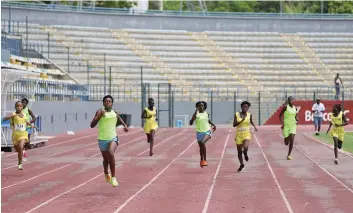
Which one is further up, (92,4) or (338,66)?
(92,4)

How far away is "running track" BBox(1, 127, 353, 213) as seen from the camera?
13.4 metres

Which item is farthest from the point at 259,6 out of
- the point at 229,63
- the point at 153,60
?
the point at 153,60

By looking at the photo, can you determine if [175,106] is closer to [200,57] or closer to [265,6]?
[200,57]

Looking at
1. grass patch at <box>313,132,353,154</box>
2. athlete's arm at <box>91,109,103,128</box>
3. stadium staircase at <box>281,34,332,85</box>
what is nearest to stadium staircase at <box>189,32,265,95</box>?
stadium staircase at <box>281,34,332,85</box>

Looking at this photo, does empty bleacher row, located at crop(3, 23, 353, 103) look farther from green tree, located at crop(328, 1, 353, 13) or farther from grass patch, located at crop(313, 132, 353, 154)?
grass patch, located at crop(313, 132, 353, 154)

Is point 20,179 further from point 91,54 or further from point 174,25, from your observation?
point 174,25

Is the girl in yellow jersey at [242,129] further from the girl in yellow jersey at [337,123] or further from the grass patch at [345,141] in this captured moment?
the grass patch at [345,141]

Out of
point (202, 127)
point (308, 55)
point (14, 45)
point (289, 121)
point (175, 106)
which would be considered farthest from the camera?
point (308, 55)

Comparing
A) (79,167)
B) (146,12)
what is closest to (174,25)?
(146,12)

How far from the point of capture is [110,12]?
2530 inches

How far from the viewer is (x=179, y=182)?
56.9ft

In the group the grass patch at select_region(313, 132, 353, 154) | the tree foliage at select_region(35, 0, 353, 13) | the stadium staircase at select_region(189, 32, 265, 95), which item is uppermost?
the tree foliage at select_region(35, 0, 353, 13)

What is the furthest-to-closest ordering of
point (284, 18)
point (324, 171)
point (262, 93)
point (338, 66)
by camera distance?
point (284, 18) < point (338, 66) < point (262, 93) < point (324, 171)

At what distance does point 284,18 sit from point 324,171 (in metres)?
46.3
